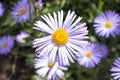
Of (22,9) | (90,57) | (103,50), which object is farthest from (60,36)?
(22,9)

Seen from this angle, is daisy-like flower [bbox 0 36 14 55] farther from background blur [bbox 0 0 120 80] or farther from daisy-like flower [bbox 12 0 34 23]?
daisy-like flower [bbox 12 0 34 23]

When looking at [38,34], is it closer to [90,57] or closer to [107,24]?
[90,57]

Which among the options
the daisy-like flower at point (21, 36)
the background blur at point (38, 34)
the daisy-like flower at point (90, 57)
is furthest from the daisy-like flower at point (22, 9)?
the daisy-like flower at point (90, 57)

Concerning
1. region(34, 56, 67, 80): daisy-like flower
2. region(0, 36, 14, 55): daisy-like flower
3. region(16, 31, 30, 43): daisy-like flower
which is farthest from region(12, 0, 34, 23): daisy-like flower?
region(34, 56, 67, 80): daisy-like flower

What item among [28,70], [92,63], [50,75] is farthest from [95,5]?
[50,75]

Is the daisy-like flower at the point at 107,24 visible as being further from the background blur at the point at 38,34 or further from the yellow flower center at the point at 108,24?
the background blur at the point at 38,34
